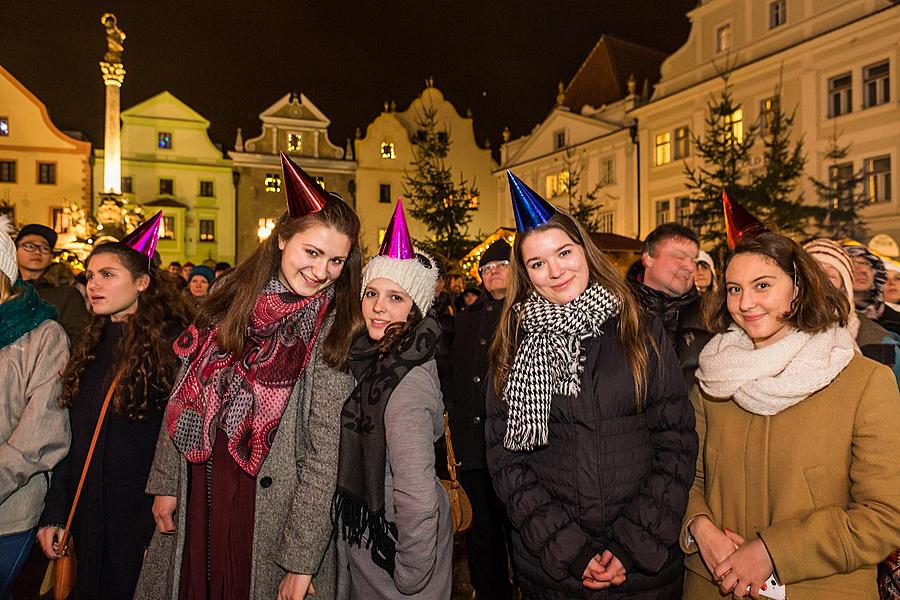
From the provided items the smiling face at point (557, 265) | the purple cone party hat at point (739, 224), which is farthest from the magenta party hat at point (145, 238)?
the purple cone party hat at point (739, 224)

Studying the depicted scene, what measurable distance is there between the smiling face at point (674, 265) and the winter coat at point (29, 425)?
3.72 metres

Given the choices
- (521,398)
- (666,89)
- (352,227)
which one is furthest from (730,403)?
(666,89)

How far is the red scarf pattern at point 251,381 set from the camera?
2.58m

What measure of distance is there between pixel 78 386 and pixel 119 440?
14.0 inches

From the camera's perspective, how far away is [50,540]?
3.12 metres

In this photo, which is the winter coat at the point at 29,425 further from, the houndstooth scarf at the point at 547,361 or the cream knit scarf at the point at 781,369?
the cream knit scarf at the point at 781,369

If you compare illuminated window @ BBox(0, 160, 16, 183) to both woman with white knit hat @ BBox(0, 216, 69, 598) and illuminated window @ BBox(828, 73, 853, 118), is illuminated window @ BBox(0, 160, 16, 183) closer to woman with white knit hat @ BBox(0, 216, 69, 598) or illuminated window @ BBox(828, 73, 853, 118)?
woman with white knit hat @ BBox(0, 216, 69, 598)

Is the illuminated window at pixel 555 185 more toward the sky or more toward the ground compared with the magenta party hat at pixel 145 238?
more toward the sky

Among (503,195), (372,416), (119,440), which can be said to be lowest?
(119,440)

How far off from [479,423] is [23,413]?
123 inches

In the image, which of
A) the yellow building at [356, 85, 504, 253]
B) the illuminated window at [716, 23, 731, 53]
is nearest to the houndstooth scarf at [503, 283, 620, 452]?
the illuminated window at [716, 23, 731, 53]

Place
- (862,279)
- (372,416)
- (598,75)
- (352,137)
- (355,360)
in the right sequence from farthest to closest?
(352,137) < (598,75) < (862,279) < (355,360) < (372,416)

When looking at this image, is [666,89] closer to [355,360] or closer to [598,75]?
[598,75]

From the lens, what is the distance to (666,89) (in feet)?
86.3
